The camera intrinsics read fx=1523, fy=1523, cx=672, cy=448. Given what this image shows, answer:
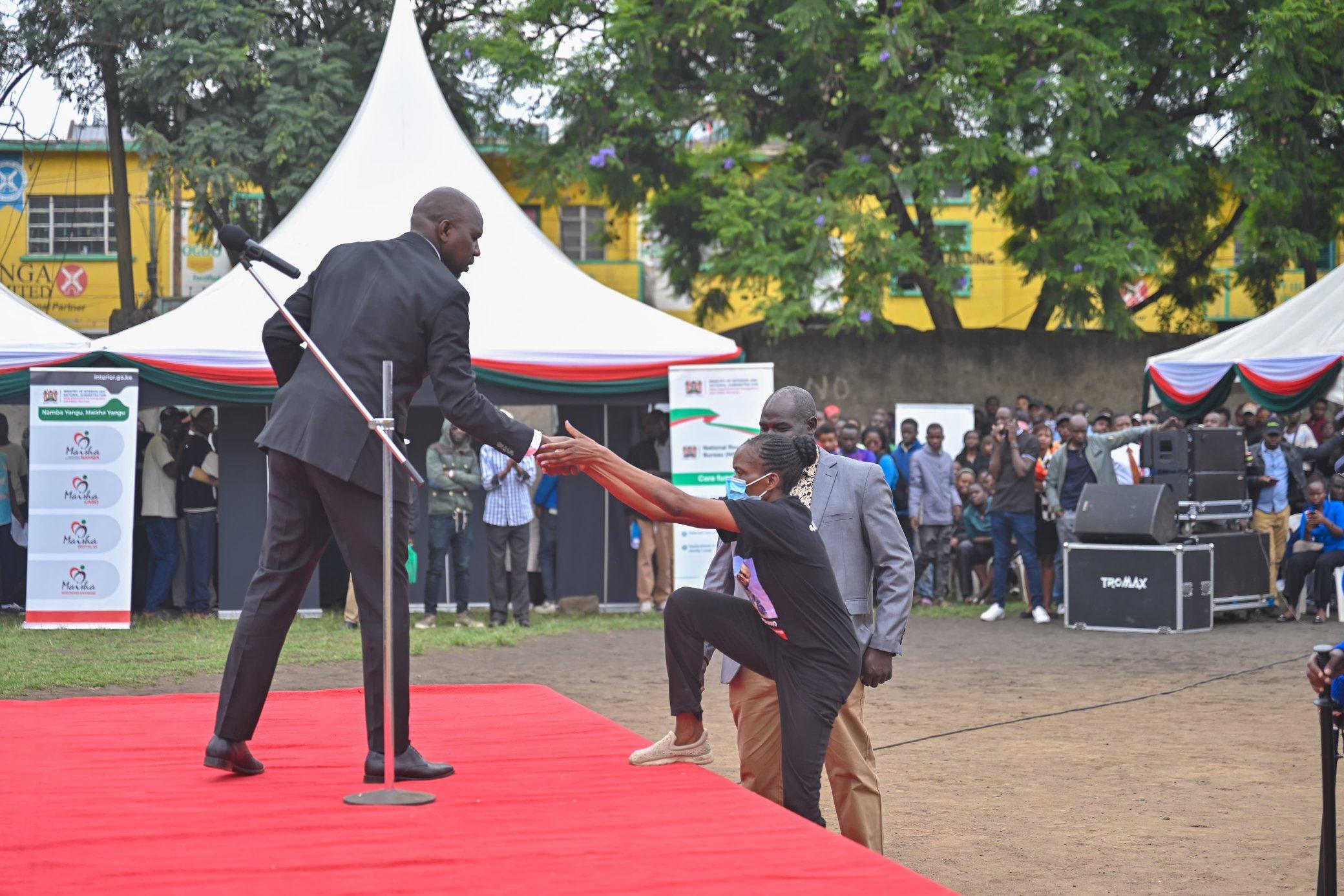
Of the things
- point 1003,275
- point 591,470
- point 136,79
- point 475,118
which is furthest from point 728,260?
point 1003,275

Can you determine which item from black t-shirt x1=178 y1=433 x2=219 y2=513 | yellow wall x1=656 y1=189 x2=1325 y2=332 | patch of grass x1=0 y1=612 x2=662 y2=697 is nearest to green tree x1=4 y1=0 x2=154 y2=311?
black t-shirt x1=178 y1=433 x2=219 y2=513

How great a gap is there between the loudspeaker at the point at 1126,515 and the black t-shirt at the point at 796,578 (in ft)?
32.7

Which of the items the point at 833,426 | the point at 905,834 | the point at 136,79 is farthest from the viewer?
the point at 136,79

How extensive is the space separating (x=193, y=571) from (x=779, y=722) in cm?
1093

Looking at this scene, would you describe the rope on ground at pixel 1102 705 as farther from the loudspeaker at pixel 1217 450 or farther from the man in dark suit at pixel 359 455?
the man in dark suit at pixel 359 455

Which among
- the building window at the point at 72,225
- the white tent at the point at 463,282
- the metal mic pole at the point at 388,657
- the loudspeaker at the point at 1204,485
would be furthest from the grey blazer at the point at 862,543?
the building window at the point at 72,225

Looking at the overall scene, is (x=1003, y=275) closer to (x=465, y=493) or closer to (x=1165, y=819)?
(x=465, y=493)

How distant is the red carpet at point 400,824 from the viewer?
3691mm

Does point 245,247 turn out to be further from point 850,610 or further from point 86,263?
point 86,263

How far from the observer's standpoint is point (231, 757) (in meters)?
4.93

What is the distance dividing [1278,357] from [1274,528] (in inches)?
75.8

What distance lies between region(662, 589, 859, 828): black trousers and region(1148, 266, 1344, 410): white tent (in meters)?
11.3

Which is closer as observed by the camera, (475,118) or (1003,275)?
(475,118)

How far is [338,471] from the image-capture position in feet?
15.6
